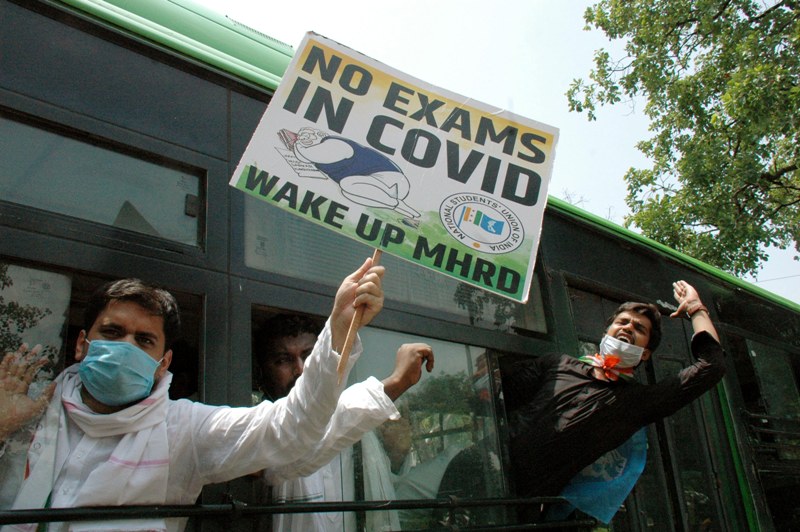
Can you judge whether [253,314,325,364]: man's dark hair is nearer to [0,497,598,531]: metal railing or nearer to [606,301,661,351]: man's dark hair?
[0,497,598,531]: metal railing

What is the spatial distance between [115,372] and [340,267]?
0.97 m

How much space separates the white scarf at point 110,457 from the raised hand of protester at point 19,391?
0.03 metres

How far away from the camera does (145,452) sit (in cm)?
161

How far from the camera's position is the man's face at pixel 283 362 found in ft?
7.34

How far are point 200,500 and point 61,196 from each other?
36.2 inches

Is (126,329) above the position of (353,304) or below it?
below

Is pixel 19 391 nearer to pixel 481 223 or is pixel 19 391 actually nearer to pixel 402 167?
pixel 402 167

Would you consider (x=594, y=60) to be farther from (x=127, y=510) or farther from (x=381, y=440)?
(x=127, y=510)

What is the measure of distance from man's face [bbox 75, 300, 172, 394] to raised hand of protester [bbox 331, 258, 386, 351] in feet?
1.59

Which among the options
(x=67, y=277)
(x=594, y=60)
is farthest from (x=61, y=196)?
(x=594, y=60)

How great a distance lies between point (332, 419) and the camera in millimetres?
1948

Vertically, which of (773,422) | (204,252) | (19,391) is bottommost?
(19,391)

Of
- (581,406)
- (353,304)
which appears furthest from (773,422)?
(353,304)

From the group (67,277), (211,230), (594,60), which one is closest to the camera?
(67,277)
